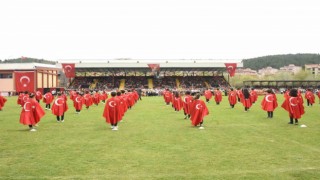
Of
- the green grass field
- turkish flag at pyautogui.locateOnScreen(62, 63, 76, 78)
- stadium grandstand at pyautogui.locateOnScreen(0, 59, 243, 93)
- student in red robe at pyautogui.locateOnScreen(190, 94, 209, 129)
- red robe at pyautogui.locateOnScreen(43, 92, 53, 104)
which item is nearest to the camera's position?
the green grass field

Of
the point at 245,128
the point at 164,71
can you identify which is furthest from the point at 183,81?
the point at 245,128

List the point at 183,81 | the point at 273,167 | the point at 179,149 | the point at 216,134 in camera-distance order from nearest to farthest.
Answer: the point at 273,167
the point at 179,149
the point at 216,134
the point at 183,81

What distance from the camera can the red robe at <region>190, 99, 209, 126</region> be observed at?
699 inches

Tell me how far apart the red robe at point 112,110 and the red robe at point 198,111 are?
11.1 ft

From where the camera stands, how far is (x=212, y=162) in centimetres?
1001

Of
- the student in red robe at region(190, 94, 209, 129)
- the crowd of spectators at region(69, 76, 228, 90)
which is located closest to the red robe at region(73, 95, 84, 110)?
the student in red robe at region(190, 94, 209, 129)

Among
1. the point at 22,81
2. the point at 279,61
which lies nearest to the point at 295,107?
the point at 22,81

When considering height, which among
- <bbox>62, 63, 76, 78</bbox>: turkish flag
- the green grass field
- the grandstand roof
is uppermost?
the grandstand roof

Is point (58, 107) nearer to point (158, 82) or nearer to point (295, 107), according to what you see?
point (295, 107)

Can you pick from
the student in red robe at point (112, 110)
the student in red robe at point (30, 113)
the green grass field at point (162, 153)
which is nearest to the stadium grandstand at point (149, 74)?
the student in red robe at point (112, 110)

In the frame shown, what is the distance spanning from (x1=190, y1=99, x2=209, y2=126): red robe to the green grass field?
769 millimetres

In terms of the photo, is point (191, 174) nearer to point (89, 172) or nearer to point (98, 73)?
point (89, 172)

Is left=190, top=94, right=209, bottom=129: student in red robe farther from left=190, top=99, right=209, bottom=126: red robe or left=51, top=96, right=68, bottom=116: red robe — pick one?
left=51, top=96, right=68, bottom=116: red robe

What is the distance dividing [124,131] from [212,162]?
7514 mm
